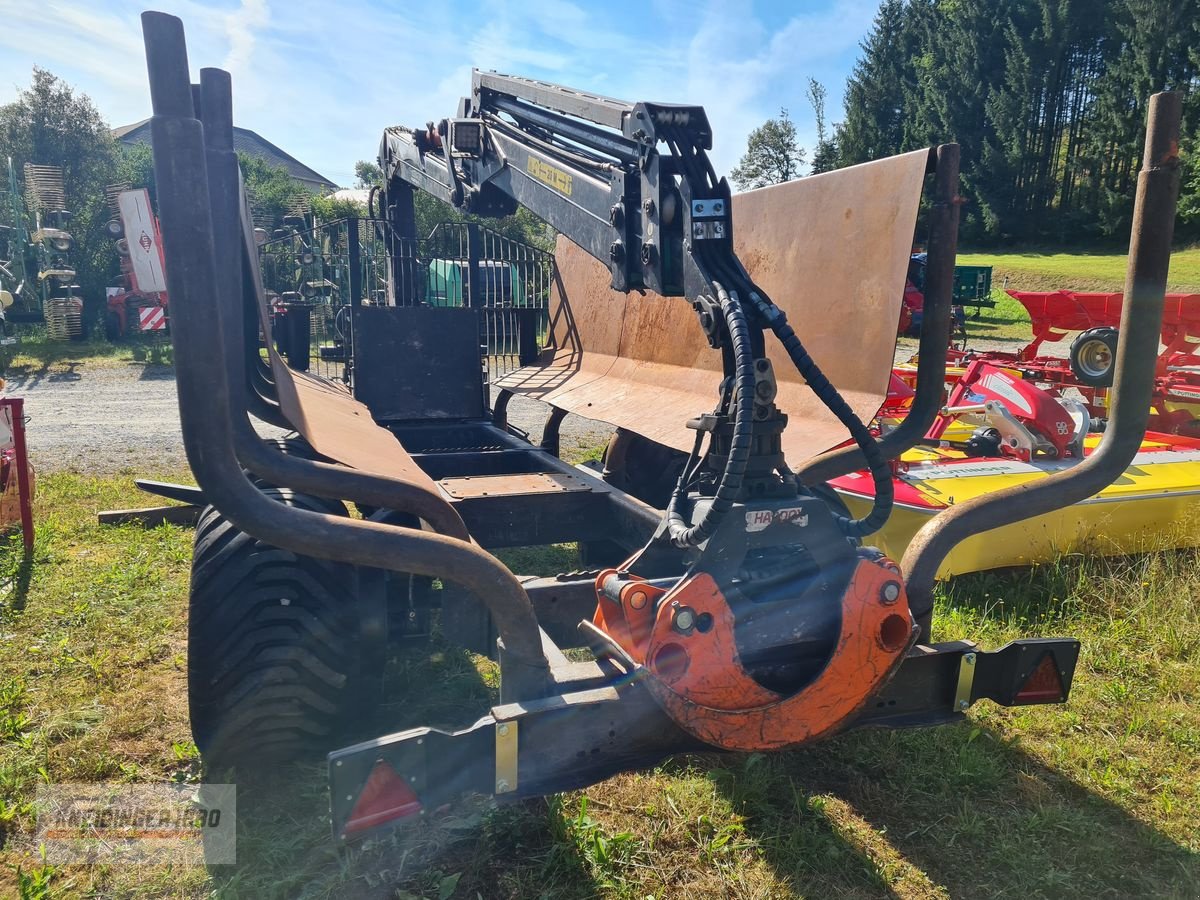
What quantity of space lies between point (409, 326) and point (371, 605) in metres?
3.26

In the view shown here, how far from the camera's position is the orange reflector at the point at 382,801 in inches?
73.9

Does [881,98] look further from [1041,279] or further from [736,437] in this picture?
[736,437]

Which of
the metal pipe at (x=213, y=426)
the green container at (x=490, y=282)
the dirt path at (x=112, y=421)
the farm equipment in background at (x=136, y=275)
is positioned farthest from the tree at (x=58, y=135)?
the metal pipe at (x=213, y=426)

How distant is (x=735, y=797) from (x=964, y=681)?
83 cm

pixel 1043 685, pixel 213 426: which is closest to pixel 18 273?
pixel 213 426

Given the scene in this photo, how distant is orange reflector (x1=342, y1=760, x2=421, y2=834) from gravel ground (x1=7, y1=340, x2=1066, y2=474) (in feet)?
19.2

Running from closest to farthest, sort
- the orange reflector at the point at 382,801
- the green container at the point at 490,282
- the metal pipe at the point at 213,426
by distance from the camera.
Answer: the metal pipe at the point at 213,426, the orange reflector at the point at 382,801, the green container at the point at 490,282

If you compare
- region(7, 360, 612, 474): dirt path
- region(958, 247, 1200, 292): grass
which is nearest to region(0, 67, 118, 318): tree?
region(7, 360, 612, 474): dirt path

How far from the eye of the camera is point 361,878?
7.80ft

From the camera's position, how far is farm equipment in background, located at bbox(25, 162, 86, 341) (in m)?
17.0

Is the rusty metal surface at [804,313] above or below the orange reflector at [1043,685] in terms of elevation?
above

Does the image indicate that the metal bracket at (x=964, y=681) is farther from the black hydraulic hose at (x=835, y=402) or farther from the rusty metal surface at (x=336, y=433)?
the rusty metal surface at (x=336, y=433)

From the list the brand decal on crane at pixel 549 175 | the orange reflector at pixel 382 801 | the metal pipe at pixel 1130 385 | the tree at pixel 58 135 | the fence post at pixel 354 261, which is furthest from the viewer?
the tree at pixel 58 135

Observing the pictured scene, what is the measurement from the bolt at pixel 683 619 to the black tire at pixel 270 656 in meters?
1.05
